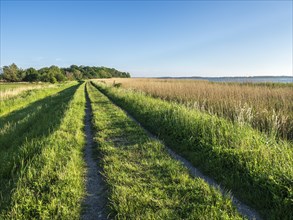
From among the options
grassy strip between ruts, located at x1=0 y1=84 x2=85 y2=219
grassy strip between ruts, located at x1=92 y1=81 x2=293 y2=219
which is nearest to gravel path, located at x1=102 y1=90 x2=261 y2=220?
grassy strip between ruts, located at x1=92 y1=81 x2=293 y2=219

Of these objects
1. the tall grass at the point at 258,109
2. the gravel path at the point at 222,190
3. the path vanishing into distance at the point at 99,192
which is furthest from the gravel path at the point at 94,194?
the tall grass at the point at 258,109

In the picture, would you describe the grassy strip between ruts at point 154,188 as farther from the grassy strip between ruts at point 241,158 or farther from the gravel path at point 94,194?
the grassy strip between ruts at point 241,158

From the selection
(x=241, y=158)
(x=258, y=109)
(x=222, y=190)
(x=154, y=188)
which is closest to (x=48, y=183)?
(x=154, y=188)

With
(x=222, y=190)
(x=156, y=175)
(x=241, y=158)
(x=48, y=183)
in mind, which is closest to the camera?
(x=222, y=190)

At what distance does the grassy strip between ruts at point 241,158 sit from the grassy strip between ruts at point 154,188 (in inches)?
22.7

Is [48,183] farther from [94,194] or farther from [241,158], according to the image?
[241,158]

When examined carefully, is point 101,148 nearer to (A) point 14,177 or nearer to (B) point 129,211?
(A) point 14,177

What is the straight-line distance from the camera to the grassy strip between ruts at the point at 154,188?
3.28 meters

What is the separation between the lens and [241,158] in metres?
4.80

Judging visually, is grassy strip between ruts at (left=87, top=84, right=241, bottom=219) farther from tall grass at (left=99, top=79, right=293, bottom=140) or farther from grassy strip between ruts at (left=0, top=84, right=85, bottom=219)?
tall grass at (left=99, top=79, right=293, bottom=140)

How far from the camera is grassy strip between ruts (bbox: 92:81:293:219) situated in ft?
11.9

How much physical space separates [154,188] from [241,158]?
Answer: 2157 millimetres

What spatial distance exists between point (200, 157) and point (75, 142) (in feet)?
12.6

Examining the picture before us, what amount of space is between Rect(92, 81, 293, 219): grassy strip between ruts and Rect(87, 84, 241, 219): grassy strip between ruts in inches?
22.7
